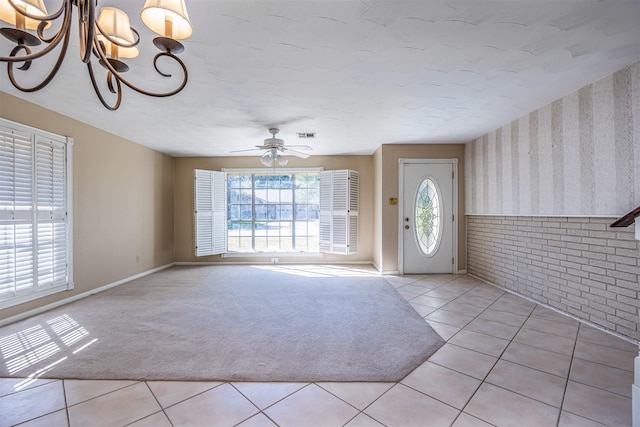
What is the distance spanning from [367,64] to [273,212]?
4333 mm

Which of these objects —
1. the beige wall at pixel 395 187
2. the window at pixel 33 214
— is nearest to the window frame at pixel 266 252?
the beige wall at pixel 395 187

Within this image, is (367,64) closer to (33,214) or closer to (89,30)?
(89,30)

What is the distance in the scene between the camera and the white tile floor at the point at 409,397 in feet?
5.08

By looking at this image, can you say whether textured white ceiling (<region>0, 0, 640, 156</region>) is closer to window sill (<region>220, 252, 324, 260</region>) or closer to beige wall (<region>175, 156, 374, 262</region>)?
beige wall (<region>175, 156, 374, 262</region>)

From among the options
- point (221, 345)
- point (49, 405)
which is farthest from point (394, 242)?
point (49, 405)

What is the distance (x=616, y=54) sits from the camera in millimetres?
2172

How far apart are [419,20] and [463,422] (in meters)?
2.41

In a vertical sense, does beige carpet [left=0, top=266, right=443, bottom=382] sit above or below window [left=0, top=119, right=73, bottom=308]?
below

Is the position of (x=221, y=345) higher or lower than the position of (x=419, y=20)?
lower

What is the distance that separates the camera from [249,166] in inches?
237

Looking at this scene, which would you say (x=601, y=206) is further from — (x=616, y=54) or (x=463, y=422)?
(x=463, y=422)

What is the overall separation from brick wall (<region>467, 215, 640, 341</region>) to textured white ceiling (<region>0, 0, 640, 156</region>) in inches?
56.3

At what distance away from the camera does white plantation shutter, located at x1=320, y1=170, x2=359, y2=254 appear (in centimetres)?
560

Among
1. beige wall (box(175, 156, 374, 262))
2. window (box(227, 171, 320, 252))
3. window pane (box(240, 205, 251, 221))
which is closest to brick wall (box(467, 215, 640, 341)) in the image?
beige wall (box(175, 156, 374, 262))
